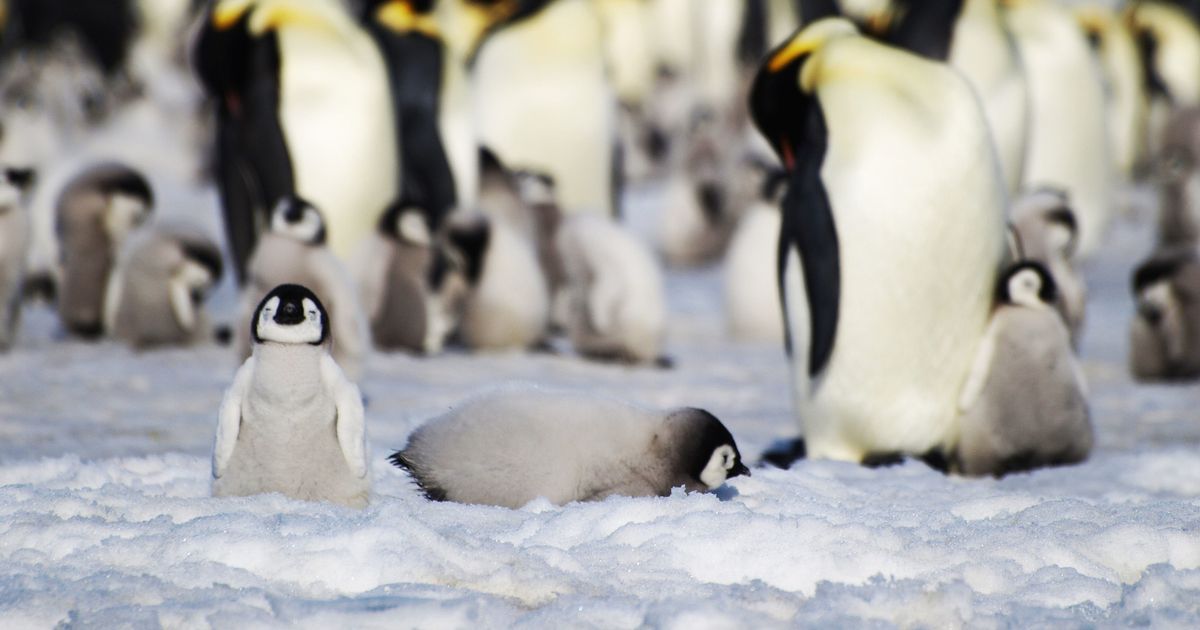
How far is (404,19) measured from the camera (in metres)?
9.98

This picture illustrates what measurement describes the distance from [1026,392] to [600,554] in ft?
6.80

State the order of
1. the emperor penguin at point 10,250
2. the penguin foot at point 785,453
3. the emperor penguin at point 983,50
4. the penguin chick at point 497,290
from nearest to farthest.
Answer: the penguin foot at point 785,453, the emperor penguin at point 10,250, the penguin chick at point 497,290, the emperor penguin at point 983,50

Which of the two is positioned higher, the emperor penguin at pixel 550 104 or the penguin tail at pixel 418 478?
the emperor penguin at pixel 550 104

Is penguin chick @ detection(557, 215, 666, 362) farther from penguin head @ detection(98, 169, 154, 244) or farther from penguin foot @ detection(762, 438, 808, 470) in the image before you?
penguin head @ detection(98, 169, 154, 244)

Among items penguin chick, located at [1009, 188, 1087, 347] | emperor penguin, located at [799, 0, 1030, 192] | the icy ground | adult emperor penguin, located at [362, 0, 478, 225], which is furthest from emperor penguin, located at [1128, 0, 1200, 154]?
the icy ground

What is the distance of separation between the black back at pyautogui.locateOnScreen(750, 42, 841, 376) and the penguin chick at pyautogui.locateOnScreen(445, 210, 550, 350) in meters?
2.23

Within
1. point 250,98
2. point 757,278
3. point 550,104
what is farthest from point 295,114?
point 550,104

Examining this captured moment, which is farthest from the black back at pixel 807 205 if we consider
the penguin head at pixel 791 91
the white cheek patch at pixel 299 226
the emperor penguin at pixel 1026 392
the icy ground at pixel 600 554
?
the white cheek patch at pixel 299 226

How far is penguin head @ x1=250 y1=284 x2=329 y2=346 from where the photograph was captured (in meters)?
3.22

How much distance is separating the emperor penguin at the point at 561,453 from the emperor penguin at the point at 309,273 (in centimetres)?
189

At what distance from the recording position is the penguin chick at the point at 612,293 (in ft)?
22.6

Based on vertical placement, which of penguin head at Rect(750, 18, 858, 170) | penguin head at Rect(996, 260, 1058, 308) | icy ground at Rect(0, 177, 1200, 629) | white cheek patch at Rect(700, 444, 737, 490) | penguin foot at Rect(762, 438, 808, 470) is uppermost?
penguin head at Rect(750, 18, 858, 170)

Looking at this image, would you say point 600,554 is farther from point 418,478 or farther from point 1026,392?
point 1026,392

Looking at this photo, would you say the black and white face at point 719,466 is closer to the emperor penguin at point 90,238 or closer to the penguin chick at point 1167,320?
the penguin chick at point 1167,320
